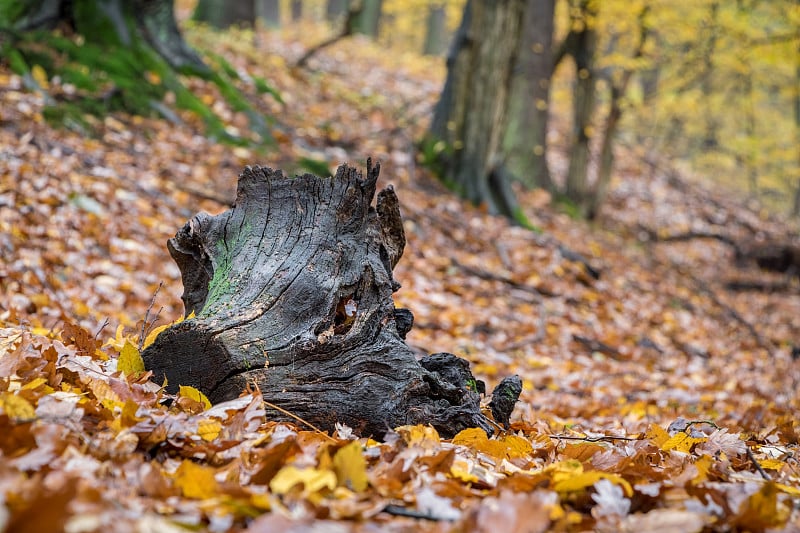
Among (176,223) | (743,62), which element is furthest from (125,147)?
(743,62)

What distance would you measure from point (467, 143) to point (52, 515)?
880 centimetres

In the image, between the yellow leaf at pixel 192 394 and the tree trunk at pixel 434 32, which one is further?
the tree trunk at pixel 434 32

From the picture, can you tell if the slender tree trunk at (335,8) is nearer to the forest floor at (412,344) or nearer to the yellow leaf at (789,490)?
the forest floor at (412,344)

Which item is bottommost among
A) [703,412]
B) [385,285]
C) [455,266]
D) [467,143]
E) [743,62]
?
[703,412]

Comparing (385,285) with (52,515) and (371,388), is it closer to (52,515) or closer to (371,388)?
(371,388)

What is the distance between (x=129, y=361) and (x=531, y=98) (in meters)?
11.0

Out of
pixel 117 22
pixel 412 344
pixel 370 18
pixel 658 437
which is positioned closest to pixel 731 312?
pixel 412 344

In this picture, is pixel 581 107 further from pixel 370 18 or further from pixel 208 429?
pixel 370 18

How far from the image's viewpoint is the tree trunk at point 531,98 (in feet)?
40.2

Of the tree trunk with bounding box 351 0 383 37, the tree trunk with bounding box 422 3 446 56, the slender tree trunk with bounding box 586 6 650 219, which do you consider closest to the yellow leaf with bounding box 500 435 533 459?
the slender tree trunk with bounding box 586 6 650 219

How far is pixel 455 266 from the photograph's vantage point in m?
7.49

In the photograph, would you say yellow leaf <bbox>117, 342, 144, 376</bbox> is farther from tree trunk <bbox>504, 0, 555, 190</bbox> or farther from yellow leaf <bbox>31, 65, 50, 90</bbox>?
tree trunk <bbox>504, 0, 555, 190</bbox>

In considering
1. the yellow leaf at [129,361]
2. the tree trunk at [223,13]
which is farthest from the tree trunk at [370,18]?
the yellow leaf at [129,361]

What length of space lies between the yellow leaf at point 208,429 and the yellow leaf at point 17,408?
0.44 m
